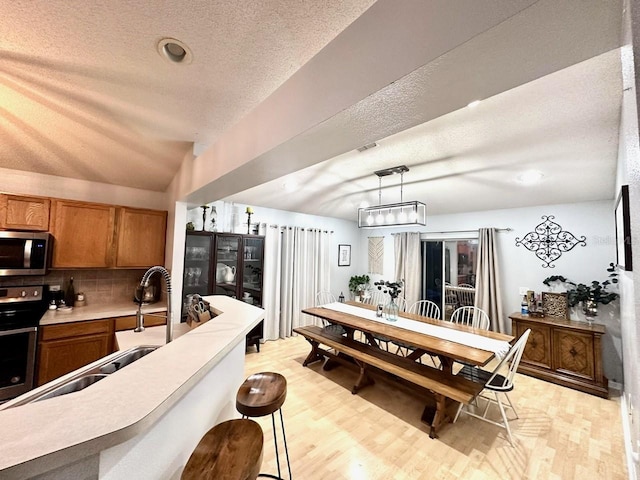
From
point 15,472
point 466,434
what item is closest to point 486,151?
point 466,434

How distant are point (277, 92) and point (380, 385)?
10.4ft

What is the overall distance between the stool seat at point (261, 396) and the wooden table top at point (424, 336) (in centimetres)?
148

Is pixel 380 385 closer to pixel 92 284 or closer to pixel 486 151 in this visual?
pixel 486 151

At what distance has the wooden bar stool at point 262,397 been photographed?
1265 mm

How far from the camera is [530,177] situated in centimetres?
283

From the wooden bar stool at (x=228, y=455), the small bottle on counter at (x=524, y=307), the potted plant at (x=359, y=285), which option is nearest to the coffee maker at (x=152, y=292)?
the wooden bar stool at (x=228, y=455)

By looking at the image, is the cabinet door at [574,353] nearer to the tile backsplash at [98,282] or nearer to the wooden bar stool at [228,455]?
the wooden bar stool at [228,455]

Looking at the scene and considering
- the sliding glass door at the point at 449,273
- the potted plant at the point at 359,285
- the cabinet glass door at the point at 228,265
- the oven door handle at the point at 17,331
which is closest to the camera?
the oven door handle at the point at 17,331

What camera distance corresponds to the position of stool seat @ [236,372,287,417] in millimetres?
1265

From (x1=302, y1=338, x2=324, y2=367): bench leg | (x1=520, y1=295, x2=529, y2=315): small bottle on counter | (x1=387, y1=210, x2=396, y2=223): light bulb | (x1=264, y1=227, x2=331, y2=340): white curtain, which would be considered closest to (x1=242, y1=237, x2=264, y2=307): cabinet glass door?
(x1=264, y1=227, x2=331, y2=340): white curtain

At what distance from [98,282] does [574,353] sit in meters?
5.71

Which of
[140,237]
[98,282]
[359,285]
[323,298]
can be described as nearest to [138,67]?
[140,237]

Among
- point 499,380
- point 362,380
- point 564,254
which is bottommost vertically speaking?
point 362,380

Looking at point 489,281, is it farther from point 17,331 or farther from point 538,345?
point 17,331
